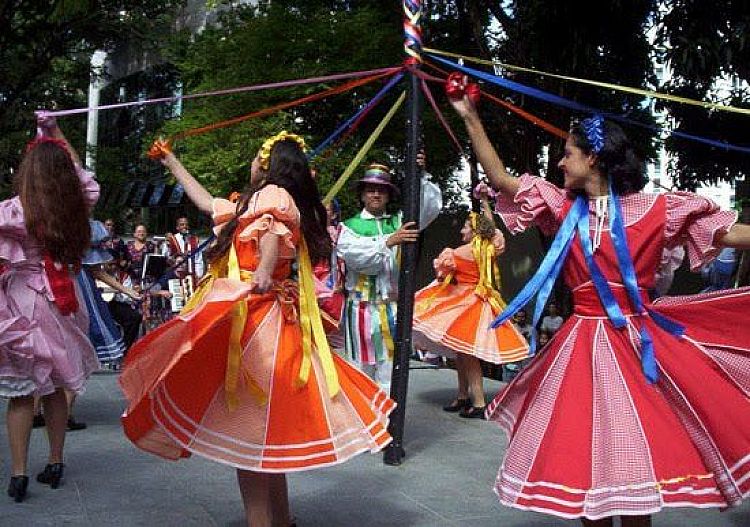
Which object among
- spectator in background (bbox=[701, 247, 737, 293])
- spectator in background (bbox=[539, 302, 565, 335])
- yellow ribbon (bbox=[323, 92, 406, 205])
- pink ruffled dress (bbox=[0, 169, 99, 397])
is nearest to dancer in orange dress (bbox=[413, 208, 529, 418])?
spectator in background (bbox=[701, 247, 737, 293])

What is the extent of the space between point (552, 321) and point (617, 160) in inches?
333

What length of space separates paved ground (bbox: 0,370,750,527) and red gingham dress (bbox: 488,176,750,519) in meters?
1.30

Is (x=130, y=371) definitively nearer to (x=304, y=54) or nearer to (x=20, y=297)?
(x=20, y=297)

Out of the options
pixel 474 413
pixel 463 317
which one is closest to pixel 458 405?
pixel 474 413

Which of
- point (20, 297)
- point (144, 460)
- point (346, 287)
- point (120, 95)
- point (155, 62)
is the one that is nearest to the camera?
point (20, 297)

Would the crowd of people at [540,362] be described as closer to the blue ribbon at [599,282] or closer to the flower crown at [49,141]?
the blue ribbon at [599,282]

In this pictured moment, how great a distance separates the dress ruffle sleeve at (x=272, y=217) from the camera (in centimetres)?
408

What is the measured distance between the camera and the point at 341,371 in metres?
4.43

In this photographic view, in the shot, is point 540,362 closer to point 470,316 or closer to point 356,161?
point 356,161

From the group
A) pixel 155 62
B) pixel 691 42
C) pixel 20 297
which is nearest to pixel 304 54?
pixel 691 42

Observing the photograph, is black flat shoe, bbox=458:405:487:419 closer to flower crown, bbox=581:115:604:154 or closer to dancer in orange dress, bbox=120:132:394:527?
dancer in orange dress, bbox=120:132:394:527

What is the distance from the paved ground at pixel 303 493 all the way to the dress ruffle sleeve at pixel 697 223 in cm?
169

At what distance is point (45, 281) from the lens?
560cm

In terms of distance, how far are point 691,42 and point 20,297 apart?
7501 millimetres
